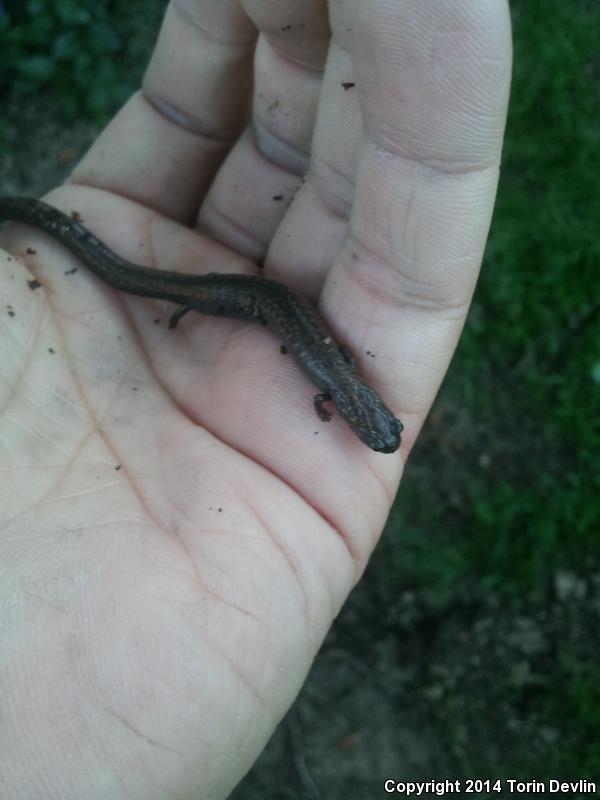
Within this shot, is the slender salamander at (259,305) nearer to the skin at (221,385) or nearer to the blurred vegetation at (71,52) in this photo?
the skin at (221,385)

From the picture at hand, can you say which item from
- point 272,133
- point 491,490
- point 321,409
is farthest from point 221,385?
point 491,490

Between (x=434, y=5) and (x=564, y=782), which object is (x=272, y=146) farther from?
(x=564, y=782)

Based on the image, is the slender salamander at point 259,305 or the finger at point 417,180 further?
the slender salamander at point 259,305

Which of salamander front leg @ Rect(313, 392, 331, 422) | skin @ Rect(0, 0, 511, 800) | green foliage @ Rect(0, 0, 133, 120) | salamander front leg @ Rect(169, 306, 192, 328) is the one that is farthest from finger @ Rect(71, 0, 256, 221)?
salamander front leg @ Rect(313, 392, 331, 422)

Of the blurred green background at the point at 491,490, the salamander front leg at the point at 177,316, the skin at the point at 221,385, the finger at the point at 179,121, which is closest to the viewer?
the skin at the point at 221,385

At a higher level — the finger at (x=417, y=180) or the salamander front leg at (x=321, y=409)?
the finger at (x=417, y=180)

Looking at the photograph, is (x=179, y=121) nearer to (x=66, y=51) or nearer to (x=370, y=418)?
(x=66, y=51)

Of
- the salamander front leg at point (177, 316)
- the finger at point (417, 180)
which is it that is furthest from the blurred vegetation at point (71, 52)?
the finger at point (417, 180)

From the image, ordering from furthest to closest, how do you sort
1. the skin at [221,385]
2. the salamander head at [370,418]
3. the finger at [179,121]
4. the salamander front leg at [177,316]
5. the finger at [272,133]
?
the finger at [179,121] → the salamander front leg at [177,316] → the finger at [272,133] → the salamander head at [370,418] → the skin at [221,385]
